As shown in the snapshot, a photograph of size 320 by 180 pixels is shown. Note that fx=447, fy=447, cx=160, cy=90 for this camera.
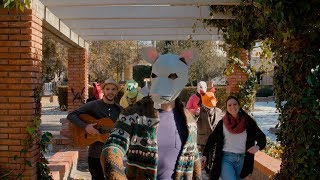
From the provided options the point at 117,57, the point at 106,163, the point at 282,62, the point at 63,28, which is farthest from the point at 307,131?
the point at 117,57

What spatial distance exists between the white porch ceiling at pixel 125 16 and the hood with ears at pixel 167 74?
2.55 m

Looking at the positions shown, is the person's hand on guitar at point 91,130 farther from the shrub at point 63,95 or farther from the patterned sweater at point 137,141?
the shrub at point 63,95

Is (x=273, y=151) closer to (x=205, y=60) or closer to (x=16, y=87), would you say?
(x=16, y=87)

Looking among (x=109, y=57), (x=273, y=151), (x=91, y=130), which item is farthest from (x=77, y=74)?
(x=109, y=57)

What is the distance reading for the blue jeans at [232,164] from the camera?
16.8 feet

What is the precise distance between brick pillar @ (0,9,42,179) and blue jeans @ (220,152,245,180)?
218 centimetres

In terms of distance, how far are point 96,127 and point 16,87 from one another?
118 centimetres

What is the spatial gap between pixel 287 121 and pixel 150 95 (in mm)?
2162

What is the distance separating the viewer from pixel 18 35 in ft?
16.5

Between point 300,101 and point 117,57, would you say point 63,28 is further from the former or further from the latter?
point 117,57

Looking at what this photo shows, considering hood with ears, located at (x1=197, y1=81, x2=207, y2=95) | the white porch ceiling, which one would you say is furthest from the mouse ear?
hood with ears, located at (x1=197, y1=81, x2=207, y2=95)

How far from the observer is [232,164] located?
5.18 m

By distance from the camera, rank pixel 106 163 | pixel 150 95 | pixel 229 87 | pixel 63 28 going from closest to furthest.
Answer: pixel 106 163
pixel 150 95
pixel 63 28
pixel 229 87

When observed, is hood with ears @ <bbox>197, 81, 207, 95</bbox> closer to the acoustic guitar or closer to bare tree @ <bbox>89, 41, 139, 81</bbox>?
the acoustic guitar
